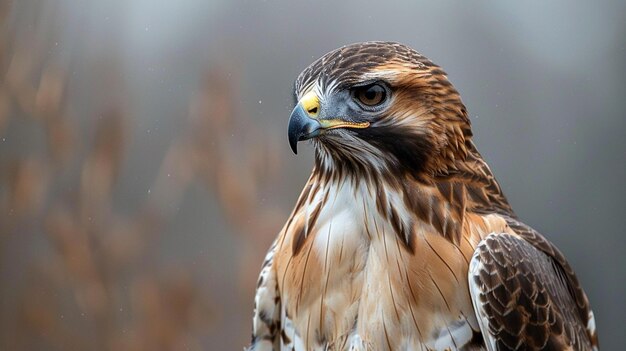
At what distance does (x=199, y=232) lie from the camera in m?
1.80

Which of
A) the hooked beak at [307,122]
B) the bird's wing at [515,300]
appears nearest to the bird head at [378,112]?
the hooked beak at [307,122]

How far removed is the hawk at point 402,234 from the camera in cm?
104

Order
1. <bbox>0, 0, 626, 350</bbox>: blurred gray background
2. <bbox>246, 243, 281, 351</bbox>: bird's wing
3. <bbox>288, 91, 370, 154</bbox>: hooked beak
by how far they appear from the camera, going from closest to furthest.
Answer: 1. <bbox>288, 91, 370, 154</bbox>: hooked beak
2. <bbox>246, 243, 281, 351</bbox>: bird's wing
3. <bbox>0, 0, 626, 350</bbox>: blurred gray background

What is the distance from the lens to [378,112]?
3.46 feet

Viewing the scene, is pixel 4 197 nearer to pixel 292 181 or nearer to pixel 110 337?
pixel 110 337

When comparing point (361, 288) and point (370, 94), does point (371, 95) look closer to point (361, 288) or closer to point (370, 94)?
point (370, 94)

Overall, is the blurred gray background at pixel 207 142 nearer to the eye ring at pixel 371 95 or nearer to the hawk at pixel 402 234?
the hawk at pixel 402 234

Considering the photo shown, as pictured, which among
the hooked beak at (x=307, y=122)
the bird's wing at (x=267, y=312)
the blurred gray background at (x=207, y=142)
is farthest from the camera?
the blurred gray background at (x=207, y=142)

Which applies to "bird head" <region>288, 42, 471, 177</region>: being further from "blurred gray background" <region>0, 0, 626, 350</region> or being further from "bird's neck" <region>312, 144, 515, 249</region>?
"blurred gray background" <region>0, 0, 626, 350</region>

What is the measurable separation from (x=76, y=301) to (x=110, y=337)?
12cm

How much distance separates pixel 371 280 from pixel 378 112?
0.77ft

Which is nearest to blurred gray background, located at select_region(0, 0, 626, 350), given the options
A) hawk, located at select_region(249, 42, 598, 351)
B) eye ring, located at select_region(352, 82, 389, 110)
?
hawk, located at select_region(249, 42, 598, 351)

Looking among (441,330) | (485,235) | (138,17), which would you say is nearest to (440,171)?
(485,235)

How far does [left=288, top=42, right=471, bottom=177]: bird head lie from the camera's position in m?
1.03
